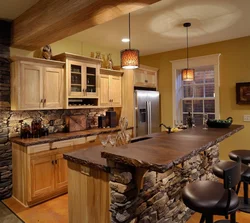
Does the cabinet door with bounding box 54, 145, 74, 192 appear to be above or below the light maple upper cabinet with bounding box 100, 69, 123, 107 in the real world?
below

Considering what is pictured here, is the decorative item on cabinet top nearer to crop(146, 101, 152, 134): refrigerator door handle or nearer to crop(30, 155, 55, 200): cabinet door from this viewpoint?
crop(30, 155, 55, 200): cabinet door

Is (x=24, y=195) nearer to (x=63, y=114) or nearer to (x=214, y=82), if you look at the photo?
(x=63, y=114)

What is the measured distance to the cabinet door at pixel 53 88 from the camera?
11.7 ft

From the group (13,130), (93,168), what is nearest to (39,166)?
(13,130)

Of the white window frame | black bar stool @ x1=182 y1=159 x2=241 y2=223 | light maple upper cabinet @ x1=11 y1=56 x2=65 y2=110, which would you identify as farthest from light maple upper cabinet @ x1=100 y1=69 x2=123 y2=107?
black bar stool @ x1=182 y1=159 x2=241 y2=223

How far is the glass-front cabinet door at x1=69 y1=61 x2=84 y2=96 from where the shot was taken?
3.84 metres

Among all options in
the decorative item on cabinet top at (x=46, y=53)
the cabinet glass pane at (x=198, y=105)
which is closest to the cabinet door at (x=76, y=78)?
the decorative item on cabinet top at (x=46, y=53)

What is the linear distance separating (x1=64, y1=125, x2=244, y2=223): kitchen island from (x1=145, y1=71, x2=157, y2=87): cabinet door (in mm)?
2912

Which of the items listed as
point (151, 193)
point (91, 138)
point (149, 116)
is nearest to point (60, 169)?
point (91, 138)

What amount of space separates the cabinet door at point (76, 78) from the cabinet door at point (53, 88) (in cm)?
16

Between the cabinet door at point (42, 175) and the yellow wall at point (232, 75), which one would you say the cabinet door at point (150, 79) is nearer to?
the yellow wall at point (232, 75)

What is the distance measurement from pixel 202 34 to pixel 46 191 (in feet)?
12.9

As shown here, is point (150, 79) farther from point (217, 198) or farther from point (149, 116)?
point (217, 198)

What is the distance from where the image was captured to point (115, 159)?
63.6 inches
